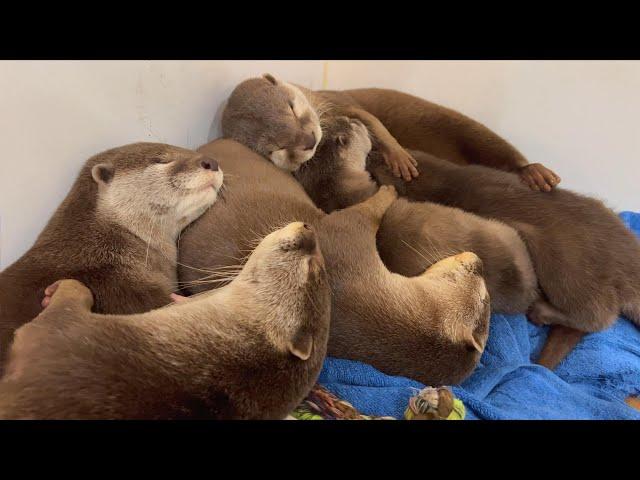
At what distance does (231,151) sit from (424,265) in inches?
40.6

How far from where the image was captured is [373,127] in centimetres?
276

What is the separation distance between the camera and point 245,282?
1704mm

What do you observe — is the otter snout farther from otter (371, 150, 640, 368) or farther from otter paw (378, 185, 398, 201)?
otter paw (378, 185, 398, 201)

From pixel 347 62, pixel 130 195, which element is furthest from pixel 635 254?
pixel 347 62

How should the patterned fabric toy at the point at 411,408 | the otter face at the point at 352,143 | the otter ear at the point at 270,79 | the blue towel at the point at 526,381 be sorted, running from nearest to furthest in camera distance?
the patterned fabric toy at the point at 411,408 → the blue towel at the point at 526,381 → the otter face at the point at 352,143 → the otter ear at the point at 270,79

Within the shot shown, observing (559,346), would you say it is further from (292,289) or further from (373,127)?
(373,127)

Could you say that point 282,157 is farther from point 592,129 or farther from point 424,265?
point 592,129

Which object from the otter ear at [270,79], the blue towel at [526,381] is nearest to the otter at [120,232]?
the blue towel at [526,381]

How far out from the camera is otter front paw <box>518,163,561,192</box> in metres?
2.28

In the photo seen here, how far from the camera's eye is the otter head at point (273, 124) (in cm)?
249

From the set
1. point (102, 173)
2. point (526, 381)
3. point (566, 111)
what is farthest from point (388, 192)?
point (566, 111)

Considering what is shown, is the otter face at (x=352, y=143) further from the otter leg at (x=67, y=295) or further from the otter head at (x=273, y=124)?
the otter leg at (x=67, y=295)

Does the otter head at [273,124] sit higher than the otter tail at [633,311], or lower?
higher

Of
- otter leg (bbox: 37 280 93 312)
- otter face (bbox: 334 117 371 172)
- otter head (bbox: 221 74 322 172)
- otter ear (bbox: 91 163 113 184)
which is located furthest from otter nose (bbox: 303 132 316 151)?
otter leg (bbox: 37 280 93 312)
